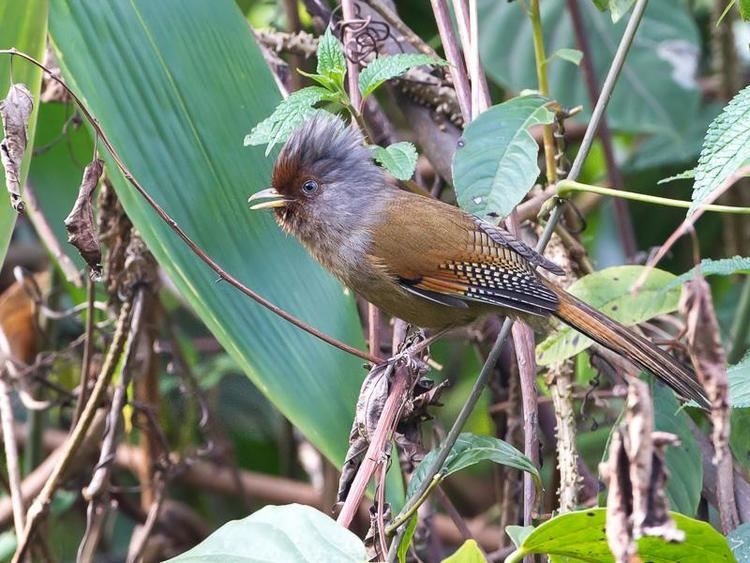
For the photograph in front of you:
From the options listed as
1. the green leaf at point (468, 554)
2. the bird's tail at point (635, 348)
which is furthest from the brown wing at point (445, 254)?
the green leaf at point (468, 554)

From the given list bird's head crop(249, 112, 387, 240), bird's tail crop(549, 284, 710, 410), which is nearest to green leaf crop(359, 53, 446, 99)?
bird's head crop(249, 112, 387, 240)

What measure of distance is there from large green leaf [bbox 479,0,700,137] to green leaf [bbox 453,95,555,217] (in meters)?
1.76

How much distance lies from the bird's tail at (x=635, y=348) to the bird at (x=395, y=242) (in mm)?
88

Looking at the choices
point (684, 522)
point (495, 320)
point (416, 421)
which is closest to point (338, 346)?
point (416, 421)

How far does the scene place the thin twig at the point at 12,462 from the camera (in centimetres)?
243

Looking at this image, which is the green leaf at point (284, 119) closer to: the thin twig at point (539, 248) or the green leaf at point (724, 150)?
the thin twig at point (539, 248)

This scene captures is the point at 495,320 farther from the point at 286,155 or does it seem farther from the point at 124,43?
the point at 124,43

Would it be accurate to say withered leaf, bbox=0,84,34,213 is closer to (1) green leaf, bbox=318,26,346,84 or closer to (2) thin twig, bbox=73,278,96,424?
(1) green leaf, bbox=318,26,346,84

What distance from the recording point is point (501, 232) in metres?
2.46

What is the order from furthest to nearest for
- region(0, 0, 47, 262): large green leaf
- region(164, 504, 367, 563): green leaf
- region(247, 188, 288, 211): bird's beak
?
region(247, 188, 288, 211): bird's beak < region(0, 0, 47, 262): large green leaf < region(164, 504, 367, 563): green leaf

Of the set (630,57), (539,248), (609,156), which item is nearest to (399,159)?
(539,248)

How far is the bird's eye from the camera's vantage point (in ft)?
8.35

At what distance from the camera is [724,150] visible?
158cm

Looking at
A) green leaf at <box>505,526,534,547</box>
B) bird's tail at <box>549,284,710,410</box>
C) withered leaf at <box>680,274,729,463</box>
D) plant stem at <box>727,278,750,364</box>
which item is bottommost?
plant stem at <box>727,278,750,364</box>
